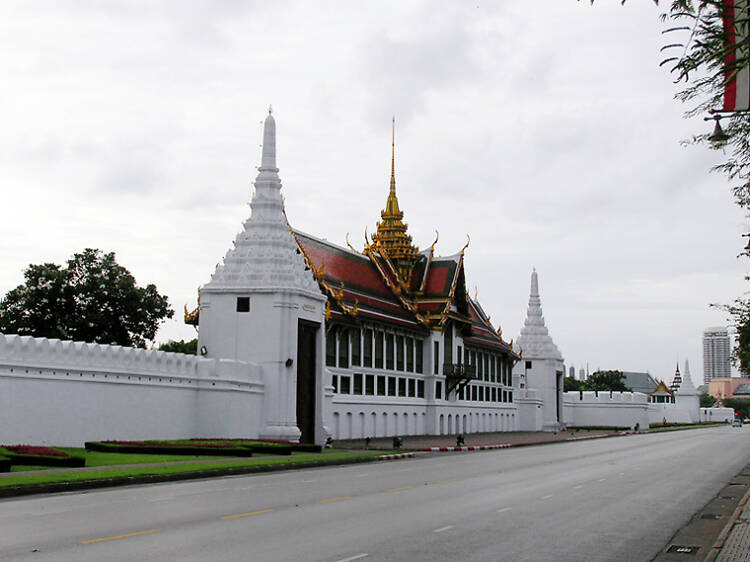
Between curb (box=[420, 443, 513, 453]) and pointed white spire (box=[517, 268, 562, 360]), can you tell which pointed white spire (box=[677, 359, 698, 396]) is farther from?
curb (box=[420, 443, 513, 453])

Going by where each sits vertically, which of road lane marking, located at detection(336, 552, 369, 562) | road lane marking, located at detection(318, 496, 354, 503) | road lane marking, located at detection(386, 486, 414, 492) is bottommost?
road lane marking, located at detection(386, 486, 414, 492)

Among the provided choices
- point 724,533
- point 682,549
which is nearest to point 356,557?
point 682,549

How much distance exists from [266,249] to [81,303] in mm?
19674

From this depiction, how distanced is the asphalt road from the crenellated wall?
10.2 metres

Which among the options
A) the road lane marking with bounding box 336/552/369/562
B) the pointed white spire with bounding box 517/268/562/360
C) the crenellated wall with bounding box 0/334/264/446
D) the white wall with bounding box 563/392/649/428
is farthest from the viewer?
the white wall with bounding box 563/392/649/428

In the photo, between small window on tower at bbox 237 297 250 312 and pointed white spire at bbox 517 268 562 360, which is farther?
pointed white spire at bbox 517 268 562 360

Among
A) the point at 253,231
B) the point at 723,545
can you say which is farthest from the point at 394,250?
the point at 723,545

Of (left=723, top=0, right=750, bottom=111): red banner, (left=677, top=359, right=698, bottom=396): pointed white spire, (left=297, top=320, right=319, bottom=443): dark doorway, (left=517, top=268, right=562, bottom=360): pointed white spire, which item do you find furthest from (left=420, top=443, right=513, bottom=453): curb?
(left=677, top=359, right=698, bottom=396): pointed white spire

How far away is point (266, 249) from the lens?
149 feet

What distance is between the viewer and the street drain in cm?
1295

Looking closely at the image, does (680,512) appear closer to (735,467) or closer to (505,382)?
(735,467)

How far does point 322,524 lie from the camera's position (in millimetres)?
14039

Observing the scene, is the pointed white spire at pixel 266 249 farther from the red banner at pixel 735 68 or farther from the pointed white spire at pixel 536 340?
the pointed white spire at pixel 536 340

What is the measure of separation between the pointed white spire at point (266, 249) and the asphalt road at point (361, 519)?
19.9 m
